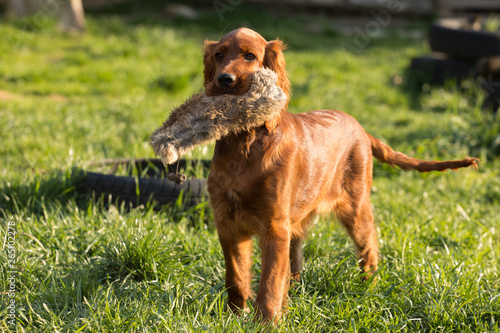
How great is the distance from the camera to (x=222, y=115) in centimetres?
217

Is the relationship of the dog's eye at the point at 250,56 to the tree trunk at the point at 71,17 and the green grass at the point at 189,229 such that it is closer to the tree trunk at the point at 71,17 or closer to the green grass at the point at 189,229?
the green grass at the point at 189,229

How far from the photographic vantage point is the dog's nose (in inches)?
86.3

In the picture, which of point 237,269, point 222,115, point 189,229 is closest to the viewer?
point 222,115

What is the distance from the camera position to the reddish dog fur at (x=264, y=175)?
235 centimetres

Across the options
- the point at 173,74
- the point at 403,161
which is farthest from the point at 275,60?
the point at 173,74

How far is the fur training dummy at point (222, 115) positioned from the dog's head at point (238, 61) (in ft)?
0.18

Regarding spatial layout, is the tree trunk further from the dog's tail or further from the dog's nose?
the dog's nose

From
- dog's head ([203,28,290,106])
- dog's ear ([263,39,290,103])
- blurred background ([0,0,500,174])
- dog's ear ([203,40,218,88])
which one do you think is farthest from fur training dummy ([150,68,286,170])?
blurred background ([0,0,500,174])

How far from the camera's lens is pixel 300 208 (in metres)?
2.62

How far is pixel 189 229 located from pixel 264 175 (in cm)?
142

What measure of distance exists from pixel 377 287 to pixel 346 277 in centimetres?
17

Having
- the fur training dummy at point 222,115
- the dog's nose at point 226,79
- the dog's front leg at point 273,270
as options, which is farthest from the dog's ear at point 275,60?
the dog's front leg at point 273,270

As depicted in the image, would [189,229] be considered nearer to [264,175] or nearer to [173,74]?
[264,175]

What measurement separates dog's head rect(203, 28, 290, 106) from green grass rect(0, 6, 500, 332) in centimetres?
99
